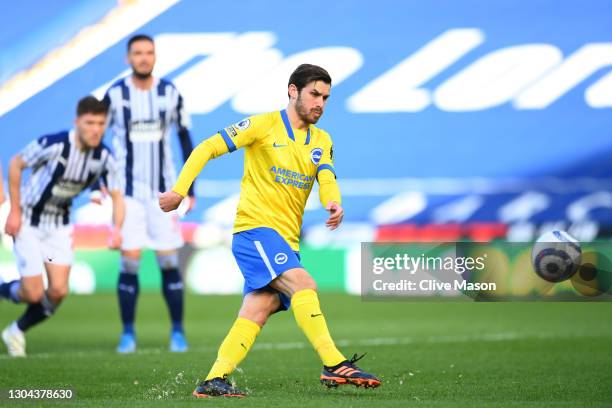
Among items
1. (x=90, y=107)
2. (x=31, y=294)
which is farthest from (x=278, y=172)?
(x=31, y=294)

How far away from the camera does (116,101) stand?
31.0 feet

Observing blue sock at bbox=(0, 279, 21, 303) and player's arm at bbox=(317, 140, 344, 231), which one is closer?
player's arm at bbox=(317, 140, 344, 231)

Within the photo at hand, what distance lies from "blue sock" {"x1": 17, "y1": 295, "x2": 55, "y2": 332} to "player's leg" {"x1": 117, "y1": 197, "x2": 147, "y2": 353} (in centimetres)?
65

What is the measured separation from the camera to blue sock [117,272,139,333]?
937 centimetres

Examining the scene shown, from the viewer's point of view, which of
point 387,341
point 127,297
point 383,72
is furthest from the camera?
point 383,72

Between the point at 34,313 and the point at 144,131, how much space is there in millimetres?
1678

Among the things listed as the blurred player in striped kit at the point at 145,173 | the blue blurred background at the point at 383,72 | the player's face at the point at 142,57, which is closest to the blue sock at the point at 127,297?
the blurred player in striped kit at the point at 145,173

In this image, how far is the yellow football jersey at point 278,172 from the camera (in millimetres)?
6047

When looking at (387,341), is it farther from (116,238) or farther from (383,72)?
(383,72)

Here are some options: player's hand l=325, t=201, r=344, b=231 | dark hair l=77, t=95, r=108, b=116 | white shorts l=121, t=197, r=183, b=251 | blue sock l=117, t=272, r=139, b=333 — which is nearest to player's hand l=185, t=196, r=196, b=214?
white shorts l=121, t=197, r=183, b=251

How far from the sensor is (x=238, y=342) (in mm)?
5965

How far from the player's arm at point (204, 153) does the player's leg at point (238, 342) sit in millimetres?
704

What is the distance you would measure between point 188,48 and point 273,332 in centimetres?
1047

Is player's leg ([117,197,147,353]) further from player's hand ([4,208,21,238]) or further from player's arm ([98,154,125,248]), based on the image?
player's hand ([4,208,21,238])
